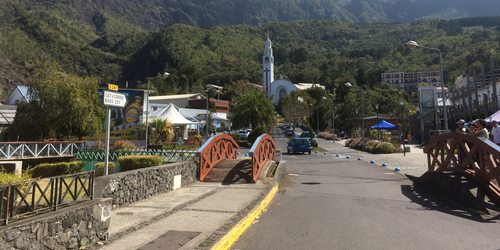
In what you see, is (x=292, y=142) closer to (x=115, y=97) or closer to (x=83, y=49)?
(x=115, y=97)

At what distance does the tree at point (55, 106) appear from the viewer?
982 inches

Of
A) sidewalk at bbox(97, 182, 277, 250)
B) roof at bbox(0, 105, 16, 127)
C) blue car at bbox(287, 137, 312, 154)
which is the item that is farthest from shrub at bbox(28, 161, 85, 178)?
roof at bbox(0, 105, 16, 127)

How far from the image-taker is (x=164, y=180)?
33.4 feet

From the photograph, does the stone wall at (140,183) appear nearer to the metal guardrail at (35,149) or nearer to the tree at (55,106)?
the metal guardrail at (35,149)

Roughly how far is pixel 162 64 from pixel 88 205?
134334 mm

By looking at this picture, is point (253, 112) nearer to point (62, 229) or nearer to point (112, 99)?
point (112, 99)

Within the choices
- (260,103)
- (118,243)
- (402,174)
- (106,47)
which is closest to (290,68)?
(106,47)

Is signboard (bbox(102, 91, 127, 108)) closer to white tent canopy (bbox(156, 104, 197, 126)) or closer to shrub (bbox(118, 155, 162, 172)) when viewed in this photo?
shrub (bbox(118, 155, 162, 172))

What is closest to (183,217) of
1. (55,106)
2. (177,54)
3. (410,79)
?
(55,106)

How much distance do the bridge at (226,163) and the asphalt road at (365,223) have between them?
165cm

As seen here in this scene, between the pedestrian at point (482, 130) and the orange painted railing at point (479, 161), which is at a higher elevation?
the pedestrian at point (482, 130)

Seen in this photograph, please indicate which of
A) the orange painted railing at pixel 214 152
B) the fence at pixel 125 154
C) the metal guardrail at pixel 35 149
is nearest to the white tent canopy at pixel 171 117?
the metal guardrail at pixel 35 149

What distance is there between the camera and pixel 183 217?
24.1 ft

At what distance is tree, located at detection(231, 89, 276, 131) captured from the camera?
37.9m
